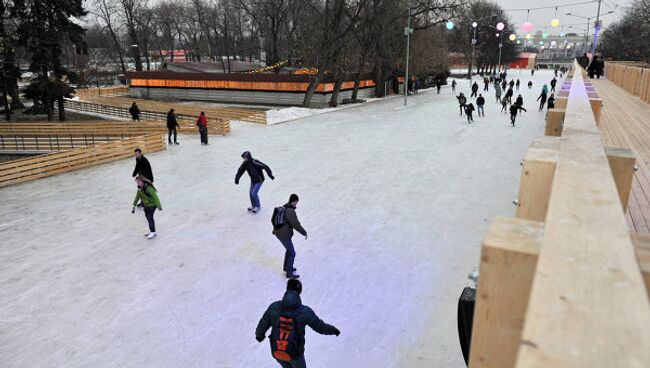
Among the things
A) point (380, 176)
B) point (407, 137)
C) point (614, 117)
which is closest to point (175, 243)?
point (380, 176)

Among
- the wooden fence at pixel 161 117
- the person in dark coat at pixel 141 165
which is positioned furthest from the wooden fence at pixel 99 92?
the person in dark coat at pixel 141 165

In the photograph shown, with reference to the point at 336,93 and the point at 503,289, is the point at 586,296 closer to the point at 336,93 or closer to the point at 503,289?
the point at 503,289

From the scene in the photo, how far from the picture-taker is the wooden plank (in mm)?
876

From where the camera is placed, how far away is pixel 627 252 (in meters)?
1.19

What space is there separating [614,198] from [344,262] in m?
6.69

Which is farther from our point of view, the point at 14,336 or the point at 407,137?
the point at 407,137

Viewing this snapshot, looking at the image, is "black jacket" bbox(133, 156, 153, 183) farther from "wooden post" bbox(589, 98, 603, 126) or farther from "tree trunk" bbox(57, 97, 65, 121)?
"tree trunk" bbox(57, 97, 65, 121)

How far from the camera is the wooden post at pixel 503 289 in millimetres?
1230

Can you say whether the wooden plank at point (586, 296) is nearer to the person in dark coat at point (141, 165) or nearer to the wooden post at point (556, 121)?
the wooden post at point (556, 121)

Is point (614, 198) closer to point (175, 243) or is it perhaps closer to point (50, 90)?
point (175, 243)

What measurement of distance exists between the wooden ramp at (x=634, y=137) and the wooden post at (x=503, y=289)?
5.01 m

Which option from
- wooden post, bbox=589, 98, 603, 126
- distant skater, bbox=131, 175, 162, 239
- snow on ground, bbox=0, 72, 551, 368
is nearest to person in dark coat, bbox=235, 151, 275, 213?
snow on ground, bbox=0, 72, 551, 368

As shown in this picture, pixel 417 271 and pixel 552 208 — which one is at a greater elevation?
pixel 552 208

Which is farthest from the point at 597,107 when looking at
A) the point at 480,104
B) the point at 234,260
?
the point at 480,104
